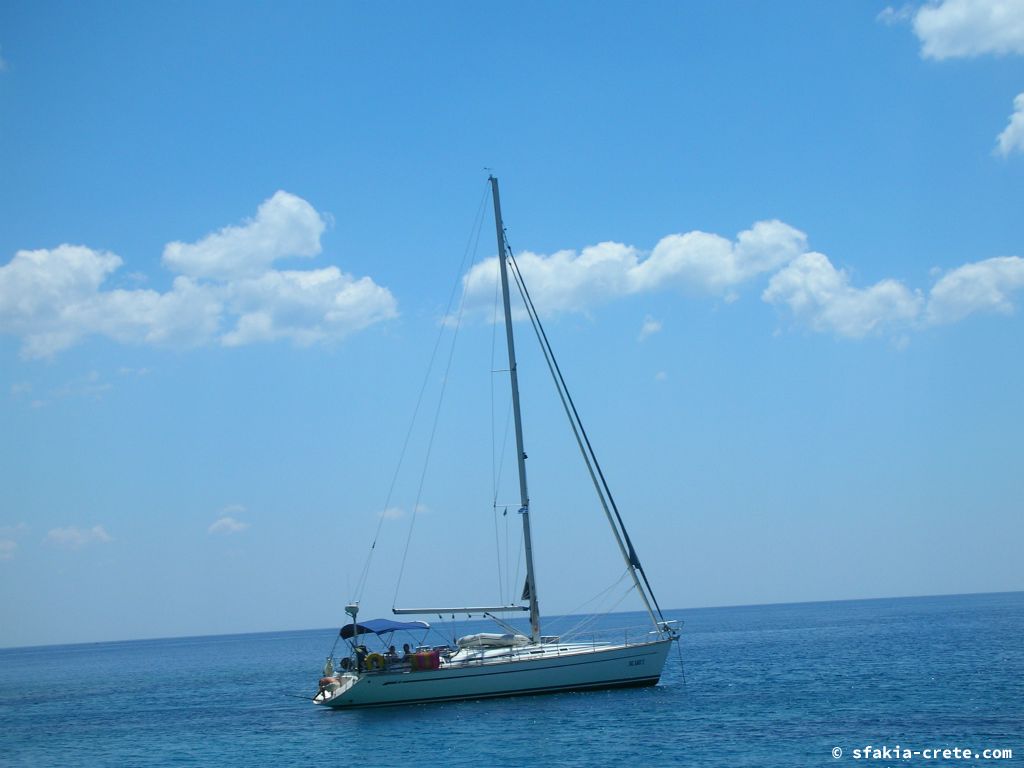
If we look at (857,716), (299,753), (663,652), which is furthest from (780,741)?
(299,753)

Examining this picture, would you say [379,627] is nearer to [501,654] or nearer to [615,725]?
[501,654]

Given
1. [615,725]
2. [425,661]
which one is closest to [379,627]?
[425,661]

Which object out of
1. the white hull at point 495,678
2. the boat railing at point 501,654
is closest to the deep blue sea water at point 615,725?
the white hull at point 495,678

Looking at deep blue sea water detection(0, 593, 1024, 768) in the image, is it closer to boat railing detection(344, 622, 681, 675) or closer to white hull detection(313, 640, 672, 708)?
white hull detection(313, 640, 672, 708)

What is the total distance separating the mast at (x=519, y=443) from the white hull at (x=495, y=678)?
178 cm

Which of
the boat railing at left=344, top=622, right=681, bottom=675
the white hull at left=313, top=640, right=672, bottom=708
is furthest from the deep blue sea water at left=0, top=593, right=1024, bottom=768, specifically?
the boat railing at left=344, top=622, right=681, bottom=675

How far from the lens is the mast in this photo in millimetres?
43875

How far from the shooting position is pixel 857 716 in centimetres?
3794

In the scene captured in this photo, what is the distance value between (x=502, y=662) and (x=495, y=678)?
0.75 m

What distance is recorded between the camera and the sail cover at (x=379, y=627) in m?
44.2

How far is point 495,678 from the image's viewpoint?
41.9m

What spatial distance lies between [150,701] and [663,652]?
127 feet

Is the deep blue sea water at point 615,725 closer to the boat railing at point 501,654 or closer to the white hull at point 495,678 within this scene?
the white hull at point 495,678

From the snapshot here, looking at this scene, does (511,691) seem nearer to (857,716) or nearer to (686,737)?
(686,737)
